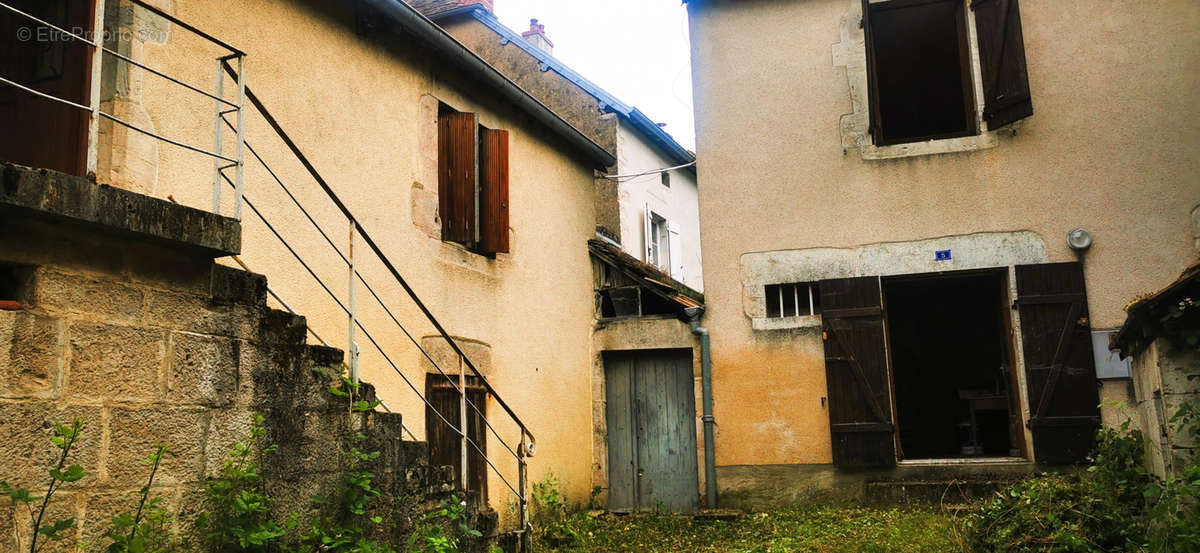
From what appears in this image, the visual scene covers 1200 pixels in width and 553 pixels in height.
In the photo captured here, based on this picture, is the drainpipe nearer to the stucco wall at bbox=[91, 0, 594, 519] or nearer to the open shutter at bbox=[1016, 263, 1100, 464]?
the stucco wall at bbox=[91, 0, 594, 519]

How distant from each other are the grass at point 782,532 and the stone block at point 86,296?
5.42 m

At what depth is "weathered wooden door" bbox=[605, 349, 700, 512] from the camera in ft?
36.2

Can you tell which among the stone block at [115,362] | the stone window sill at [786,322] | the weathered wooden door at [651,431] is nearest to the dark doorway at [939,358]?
the stone window sill at [786,322]

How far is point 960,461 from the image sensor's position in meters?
9.88

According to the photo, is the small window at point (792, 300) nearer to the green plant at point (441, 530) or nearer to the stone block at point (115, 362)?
the green plant at point (441, 530)

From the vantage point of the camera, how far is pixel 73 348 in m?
4.02

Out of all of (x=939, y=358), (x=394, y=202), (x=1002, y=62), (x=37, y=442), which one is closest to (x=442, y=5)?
(x=394, y=202)

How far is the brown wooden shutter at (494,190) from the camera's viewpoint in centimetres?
968

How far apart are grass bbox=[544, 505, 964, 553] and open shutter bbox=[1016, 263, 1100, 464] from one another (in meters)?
1.43

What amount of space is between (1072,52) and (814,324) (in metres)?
3.82

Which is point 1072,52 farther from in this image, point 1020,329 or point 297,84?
point 297,84

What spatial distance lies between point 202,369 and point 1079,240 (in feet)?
27.8

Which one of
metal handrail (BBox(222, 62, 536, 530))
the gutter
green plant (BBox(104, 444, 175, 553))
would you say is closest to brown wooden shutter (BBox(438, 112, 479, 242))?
the gutter

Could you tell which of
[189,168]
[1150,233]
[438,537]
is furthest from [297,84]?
[1150,233]
